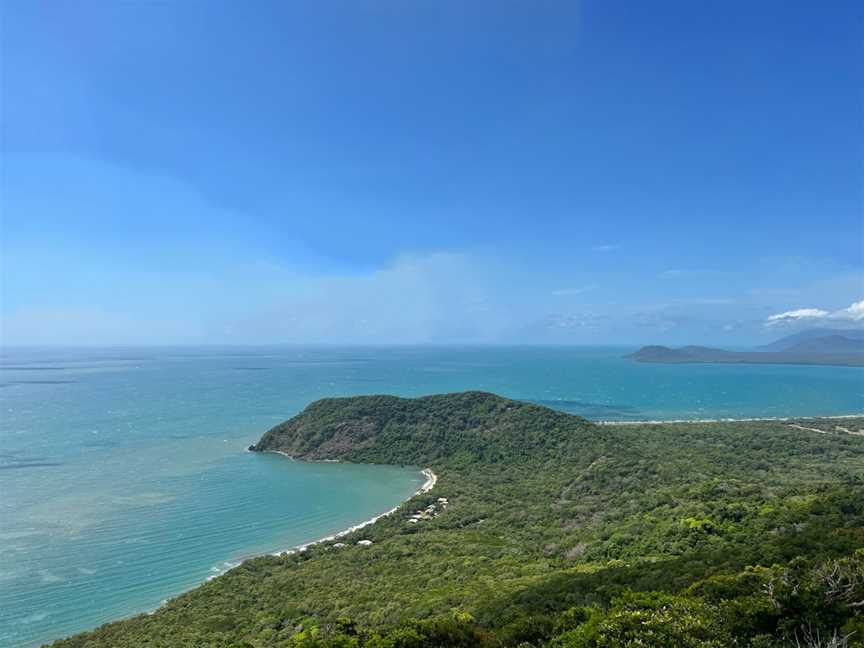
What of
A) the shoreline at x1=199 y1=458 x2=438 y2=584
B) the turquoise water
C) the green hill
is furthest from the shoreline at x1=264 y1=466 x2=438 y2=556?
the green hill

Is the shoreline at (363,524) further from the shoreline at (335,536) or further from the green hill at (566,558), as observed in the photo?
the green hill at (566,558)

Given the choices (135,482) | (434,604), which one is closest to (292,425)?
(135,482)

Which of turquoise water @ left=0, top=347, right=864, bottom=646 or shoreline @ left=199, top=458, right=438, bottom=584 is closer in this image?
turquoise water @ left=0, top=347, right=864, bottom=646

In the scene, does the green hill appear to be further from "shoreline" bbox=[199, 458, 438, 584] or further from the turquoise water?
the turquoise water

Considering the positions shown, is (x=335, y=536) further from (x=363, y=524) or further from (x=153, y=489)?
(x=153, y=489)

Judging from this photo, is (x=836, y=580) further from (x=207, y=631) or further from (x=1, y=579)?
(x=1, y=579)

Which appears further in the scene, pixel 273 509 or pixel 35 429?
pixel 35 429

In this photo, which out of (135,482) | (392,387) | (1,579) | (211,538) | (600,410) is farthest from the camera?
(392,387)

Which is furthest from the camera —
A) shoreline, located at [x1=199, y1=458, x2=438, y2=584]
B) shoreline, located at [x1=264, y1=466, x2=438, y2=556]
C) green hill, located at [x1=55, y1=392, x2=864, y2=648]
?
shoreline, located at [x1=264, y1=466, x2=438, y2=556]

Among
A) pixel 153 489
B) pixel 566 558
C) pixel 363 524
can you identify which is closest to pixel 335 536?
pixel 363 524
